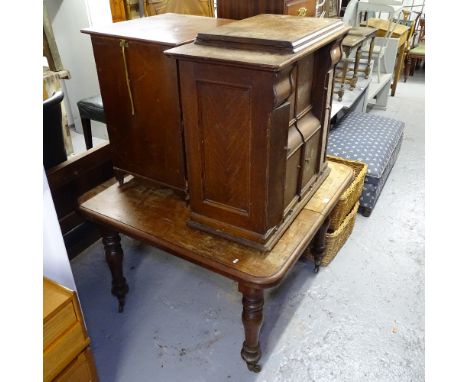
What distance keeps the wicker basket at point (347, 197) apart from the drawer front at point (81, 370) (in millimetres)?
1248

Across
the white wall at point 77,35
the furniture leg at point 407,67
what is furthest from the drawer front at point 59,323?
the furniture leg at point 407,67

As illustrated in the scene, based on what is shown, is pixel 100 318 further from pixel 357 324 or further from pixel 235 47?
pixel 235 47

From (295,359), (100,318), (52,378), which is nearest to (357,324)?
(295,359)

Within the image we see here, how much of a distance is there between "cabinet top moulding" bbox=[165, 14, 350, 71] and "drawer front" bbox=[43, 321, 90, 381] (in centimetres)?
80

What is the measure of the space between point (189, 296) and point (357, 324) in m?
0.76

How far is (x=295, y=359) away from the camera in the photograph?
5.31 feet

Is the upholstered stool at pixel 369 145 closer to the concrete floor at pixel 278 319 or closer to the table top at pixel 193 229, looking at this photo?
the concrete floor at pixel 278 319

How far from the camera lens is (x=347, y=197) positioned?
200cm

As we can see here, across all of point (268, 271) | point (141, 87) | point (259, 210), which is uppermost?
point (141, 87)

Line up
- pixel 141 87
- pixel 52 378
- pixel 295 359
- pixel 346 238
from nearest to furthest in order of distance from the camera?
1. pixel 52 378
2. pixel 141 87
3. pixel 295 359
4. pixel 346 238

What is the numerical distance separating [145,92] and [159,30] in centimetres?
21

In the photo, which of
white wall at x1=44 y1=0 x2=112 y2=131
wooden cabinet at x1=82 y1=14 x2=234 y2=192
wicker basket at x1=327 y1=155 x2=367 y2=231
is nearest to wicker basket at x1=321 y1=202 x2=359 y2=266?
wicker basket at x1=327 y1=155 x2=367 y2=231

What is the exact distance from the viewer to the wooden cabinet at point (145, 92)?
4.11ft

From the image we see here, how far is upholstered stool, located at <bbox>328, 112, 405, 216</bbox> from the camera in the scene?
8.00 feet
